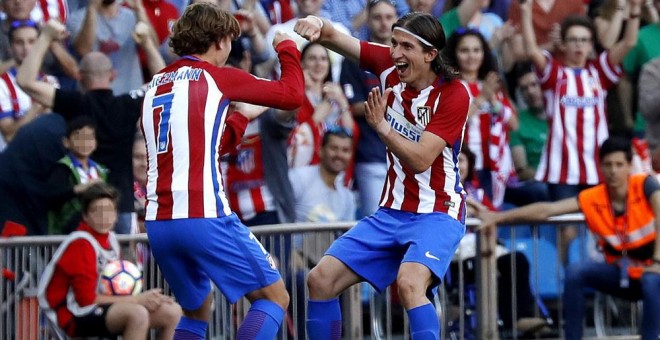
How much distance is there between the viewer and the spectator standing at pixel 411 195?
854 centimetres

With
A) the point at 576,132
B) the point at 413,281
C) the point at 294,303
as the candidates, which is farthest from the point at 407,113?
the point at 576,132

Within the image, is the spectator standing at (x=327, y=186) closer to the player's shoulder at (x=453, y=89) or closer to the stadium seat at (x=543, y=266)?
the stadium seat at (x=543, y=266)

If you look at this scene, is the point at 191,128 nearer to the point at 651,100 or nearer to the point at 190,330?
the point at 190,330

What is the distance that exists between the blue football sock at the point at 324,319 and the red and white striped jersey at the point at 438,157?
68cm

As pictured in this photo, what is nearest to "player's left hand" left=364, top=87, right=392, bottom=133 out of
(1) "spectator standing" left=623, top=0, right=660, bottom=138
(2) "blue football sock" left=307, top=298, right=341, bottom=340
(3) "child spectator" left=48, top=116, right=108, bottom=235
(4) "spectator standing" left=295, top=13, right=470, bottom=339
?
(4) "spectator standing" left=295, top=13, right=470, bottom=339

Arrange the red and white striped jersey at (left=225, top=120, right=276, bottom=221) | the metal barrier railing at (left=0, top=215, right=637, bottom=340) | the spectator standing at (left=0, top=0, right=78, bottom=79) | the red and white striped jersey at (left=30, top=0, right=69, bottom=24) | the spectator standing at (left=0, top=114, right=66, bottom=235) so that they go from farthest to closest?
the red and white striped jersey at (left=30, top=0, right=69, bottom=24) < the spectator standing at (left=0, top=0, right=78, bottom=79) < the red and white striped jersey at (left=225, top=120, right=276, bottom=221) < the spectator standing at (left=0, top=114, right=66, bottom=235) < the metal barrier railing at (left=0, top=215, right=637, bottom=340)

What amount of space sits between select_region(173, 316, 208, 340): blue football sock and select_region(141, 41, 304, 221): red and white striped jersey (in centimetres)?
71

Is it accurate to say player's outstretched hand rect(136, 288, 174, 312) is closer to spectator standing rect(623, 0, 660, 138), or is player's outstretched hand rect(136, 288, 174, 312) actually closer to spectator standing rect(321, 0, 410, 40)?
spectator standing rect(321, 0, 410, 40)

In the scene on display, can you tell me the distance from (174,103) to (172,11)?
4830 millimetres

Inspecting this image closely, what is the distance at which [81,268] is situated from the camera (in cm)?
998

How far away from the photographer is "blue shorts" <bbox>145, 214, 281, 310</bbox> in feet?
26.5

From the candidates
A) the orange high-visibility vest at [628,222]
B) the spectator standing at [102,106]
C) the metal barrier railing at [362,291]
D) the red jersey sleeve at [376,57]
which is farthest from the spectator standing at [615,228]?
the spectator standing at [102,106]

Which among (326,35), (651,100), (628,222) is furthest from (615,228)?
(326,35)

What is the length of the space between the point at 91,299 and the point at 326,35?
2563 millimetres
